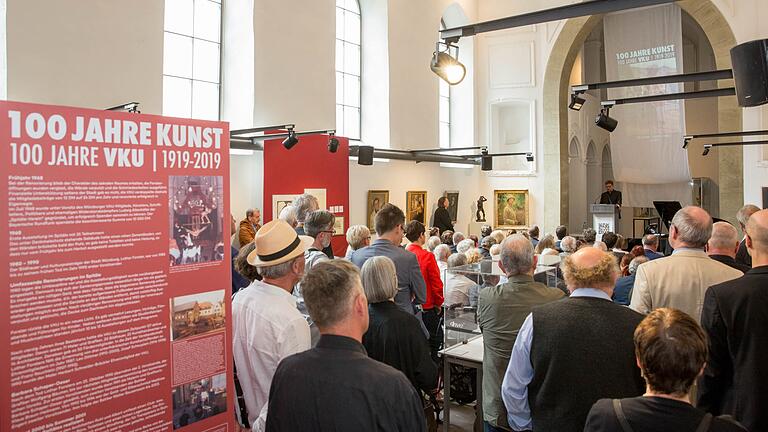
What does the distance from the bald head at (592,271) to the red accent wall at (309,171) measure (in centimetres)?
741

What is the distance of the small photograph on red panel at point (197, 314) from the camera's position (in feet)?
8.29

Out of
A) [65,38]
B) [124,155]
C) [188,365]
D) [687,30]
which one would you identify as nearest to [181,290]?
[188,365]

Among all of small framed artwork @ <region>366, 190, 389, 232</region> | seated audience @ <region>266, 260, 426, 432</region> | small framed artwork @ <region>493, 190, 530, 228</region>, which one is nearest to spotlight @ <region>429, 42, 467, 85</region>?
seated audience @ <region>266, 260, 426, 432</region>

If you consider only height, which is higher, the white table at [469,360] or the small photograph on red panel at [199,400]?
the small photograph on red panel at [199,400]

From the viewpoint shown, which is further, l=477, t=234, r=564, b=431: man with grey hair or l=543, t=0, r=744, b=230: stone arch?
l=543, t=0, r=744, b=230: stone arch

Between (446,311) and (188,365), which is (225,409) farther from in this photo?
(446,311)

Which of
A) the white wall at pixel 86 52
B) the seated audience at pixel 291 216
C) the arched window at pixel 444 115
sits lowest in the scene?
the seated audience at pixel 291 216

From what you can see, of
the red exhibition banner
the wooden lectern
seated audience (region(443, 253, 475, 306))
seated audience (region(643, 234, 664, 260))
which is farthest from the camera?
the wooden lectern

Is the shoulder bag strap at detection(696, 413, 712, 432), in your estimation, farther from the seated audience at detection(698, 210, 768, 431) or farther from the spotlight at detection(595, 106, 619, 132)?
the spotlight at detection(595, 106, 619, 132)

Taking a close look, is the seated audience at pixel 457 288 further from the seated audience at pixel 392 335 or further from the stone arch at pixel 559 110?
the stone arch at pixel 559 110

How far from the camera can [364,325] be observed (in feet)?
6.78

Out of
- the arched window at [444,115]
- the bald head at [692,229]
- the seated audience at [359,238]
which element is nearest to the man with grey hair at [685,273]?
the bald head at [692,229]

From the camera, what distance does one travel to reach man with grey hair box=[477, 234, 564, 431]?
10.5 feet

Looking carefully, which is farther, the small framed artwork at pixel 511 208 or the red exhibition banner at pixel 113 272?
the small framed artwork at pixel 511 208
